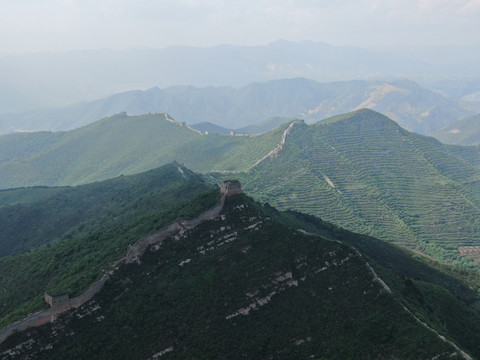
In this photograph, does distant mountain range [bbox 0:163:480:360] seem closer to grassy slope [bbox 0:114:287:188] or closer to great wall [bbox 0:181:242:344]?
great wall [bbox 0:181:242:344]

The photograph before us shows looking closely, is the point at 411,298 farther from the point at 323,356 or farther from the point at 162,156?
the point at 162,156

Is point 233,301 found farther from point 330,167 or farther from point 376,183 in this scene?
point 376,183

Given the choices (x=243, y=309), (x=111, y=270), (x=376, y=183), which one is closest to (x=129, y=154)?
(x=376, y=183)

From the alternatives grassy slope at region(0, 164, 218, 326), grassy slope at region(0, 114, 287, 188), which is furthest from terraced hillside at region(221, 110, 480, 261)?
grassy slope at region(0, 164, 218, 326)

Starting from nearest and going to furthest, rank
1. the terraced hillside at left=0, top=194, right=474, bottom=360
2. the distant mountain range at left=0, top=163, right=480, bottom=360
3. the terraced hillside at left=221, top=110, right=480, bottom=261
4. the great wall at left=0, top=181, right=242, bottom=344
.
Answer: the terraced hillside at left=0, top=194, right=474, bottom=360, the distant mountain range at left=0, top=163, right=480, bottom=360, the great wall at left=0, top=181, right=242, bottom=344, the terraced hillside at left=221, top=110, right=480, bottom=261

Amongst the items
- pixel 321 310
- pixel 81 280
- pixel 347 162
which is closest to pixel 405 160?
pixel 347 162

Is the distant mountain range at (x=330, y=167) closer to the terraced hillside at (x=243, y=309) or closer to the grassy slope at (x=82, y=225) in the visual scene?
the grassy slope at (x=82, y=225)
